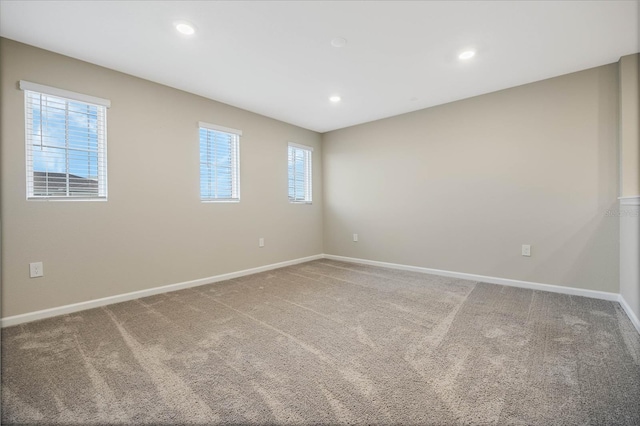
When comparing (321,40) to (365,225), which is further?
(365,225)

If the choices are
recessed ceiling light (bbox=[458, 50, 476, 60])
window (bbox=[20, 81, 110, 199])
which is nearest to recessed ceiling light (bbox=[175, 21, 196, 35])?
window (bbox=[20, 81, 110, 199])

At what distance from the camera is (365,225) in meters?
4.71

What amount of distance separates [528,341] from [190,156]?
3896 mm

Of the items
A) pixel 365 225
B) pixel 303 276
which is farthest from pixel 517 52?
pixel 303 276

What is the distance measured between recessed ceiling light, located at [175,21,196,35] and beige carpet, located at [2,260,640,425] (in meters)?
2.45

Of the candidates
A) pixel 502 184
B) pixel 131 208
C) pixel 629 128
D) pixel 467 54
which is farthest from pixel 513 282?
pixel 131 208

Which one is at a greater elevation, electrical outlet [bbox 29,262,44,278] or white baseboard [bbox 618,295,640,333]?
electrical outlet [bbox 29,262,44,278]

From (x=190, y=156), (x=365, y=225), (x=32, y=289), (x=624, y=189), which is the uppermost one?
(x=190, y=156)

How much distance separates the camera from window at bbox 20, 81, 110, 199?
2.39 metres

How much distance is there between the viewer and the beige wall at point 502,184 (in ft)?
9.25

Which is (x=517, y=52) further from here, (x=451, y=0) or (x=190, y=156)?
(x=190, y=156)

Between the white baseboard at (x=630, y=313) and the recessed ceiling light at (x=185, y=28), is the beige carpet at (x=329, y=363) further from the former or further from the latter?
the recessed ceiling light at (x=185, y=28)

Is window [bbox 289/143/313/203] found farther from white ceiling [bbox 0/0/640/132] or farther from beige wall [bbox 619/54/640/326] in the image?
beige wall [bbox 619/54/640/326]

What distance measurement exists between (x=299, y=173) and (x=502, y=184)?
316 cm
